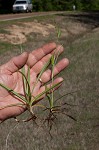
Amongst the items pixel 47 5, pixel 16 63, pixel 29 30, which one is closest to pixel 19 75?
pixel 16 63

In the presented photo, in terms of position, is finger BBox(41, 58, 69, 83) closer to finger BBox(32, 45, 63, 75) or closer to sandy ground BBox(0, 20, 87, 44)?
finger BBox(32, 45, 63, 75)

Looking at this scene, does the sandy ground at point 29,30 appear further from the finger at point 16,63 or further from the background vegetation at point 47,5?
the background vegetation at point 47,5

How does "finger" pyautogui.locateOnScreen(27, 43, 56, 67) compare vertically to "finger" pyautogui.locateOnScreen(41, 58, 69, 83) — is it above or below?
above

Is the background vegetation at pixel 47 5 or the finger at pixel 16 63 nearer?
the finger at pixel 16 63

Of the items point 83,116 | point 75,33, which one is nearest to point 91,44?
point 75,33

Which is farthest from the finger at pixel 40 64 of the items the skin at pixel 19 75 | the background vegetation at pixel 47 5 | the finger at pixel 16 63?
the background vegetation at pixel 47 5

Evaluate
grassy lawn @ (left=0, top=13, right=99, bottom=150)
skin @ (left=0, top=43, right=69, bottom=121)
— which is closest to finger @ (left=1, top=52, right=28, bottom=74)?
skin @ (left=0, top=43, right=69, bottom=121)

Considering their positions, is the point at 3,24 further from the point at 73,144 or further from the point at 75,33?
the point at 73,144

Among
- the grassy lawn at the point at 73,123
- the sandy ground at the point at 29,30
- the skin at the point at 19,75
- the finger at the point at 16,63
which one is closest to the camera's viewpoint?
the finger at the point at 16,63

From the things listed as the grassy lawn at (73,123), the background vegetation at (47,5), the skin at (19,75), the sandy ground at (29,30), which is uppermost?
the skin at (19,75)
